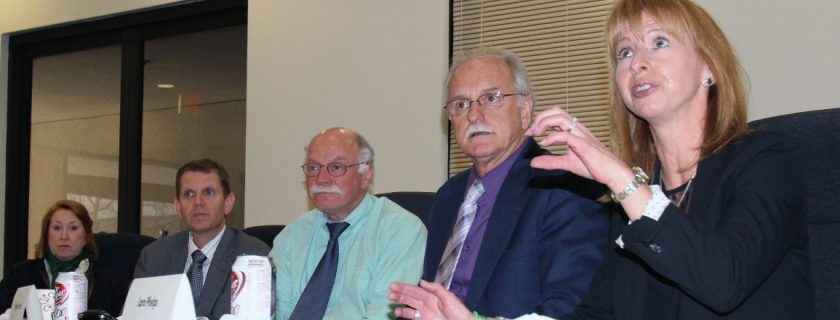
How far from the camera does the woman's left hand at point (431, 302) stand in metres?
1.91

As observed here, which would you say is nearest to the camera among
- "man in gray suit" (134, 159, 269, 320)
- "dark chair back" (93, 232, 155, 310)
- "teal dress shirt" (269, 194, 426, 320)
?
"teal dress shirt" (269, 194, 426, 320)

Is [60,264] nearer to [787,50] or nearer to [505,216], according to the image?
[505,216]

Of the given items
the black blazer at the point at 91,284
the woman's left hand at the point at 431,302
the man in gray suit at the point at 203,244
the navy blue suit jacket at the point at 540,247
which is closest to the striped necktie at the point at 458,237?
the navy blue suit jacket at the point at 540,247

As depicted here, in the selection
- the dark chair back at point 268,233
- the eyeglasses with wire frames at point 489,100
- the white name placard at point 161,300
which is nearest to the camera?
the white name placard at point 161,300

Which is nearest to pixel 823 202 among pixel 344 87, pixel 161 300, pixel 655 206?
pixel 655 206

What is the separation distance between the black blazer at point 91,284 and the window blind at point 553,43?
1.69 m

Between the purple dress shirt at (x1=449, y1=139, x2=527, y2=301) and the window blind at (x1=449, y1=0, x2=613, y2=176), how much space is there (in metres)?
1.77

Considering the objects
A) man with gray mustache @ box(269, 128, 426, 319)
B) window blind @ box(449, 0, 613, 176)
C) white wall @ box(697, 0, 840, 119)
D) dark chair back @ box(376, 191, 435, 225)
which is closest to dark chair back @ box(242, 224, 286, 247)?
man with gray mustache @ box(269, 128, 426, 319)

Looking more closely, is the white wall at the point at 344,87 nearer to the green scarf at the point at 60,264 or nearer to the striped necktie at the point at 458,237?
the green scarf at the point at 60,264

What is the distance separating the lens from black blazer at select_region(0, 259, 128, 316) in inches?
173

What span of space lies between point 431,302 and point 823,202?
756mm

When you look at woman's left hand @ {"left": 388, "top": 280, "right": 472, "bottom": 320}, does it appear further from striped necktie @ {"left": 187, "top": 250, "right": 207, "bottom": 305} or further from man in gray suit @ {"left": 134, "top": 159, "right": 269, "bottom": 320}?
striped necktie @ {"left": 187, "top": 250, "right": 207, "bottom": 305}

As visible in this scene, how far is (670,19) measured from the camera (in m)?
1.81

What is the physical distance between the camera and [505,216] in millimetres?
2562
